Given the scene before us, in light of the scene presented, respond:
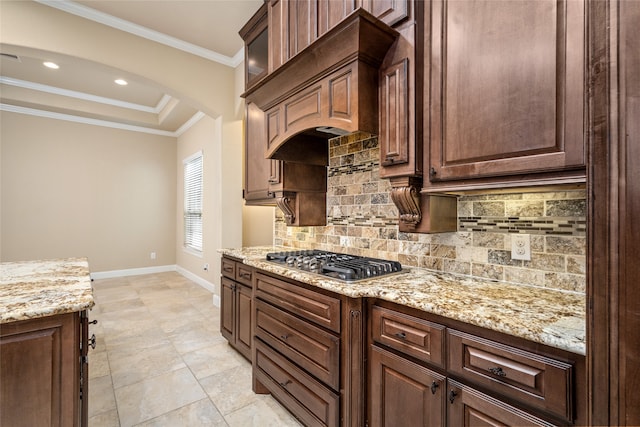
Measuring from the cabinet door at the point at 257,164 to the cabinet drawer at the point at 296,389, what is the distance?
129cm

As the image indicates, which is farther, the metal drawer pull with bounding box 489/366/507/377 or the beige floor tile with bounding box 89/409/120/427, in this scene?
the beige floor tile with bounding box 89/409/120/427

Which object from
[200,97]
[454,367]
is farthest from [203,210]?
[454,367]

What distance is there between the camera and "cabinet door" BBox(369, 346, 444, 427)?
115cm

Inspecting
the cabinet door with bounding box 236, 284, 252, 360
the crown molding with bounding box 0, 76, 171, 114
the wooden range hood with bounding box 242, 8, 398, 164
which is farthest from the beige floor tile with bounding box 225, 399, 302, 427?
the crown molding with bounding box 0, 76, 171, 114

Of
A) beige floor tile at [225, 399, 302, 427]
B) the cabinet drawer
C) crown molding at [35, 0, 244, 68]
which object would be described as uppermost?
crown molding at [35, 0, 244, 68]

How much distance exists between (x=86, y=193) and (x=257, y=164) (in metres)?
4.39

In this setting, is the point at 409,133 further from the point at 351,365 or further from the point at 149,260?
the point at 149,260

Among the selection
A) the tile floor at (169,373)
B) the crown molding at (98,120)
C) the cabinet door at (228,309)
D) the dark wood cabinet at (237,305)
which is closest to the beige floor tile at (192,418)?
the tile floor at (169,373)

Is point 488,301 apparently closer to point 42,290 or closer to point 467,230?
point 467,230

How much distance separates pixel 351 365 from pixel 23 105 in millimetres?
6212

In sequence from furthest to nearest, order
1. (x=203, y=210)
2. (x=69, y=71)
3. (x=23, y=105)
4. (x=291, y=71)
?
(x=203, y=210), (x=23, y=105), (x=69, y=71), (x=291, y=71)

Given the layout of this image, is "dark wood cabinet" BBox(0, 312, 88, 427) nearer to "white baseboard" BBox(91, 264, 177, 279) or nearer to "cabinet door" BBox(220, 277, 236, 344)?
"cabinet door" BBox(220, 277, 236, 344)

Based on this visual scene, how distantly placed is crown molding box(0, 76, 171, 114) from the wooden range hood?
3761mm

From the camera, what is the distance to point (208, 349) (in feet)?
9.36
